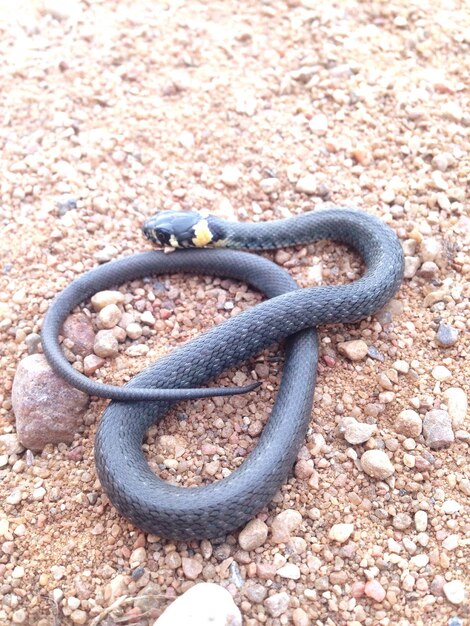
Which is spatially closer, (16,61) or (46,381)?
(46,381)

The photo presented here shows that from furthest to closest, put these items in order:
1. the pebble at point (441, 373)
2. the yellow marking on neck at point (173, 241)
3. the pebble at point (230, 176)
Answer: the pebble at point (230, 176) < the yellow marking on neck at point (173, 241) < the pebble at point (441, 373)

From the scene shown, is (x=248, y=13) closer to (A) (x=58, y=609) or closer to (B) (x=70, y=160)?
(B) (x=70, y=160)

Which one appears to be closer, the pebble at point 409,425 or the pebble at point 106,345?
the pebble at point 409,425

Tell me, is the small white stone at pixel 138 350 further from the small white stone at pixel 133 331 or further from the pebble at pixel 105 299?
the pebble at pixel 105 299

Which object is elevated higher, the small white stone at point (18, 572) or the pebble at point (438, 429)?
the pebble at point (438, 429)

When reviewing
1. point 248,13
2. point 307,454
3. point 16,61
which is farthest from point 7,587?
point 248,13

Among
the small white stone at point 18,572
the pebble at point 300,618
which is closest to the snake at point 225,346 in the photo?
the pebble at point 300,618
